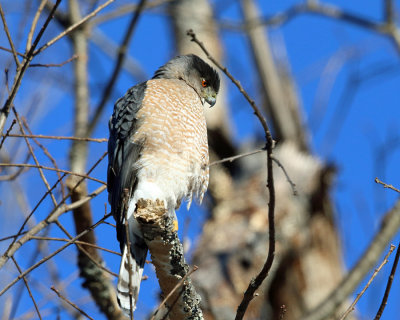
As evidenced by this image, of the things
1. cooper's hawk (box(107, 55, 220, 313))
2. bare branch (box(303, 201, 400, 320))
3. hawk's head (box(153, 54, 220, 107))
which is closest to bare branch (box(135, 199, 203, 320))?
cooper's hawk (box(107, 55, 220, 313))

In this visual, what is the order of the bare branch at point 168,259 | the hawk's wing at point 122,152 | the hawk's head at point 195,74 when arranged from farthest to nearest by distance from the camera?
the hawk's head at point 195,74 → the hawk's wing at point 122,152 → the bare branch at point 168,259

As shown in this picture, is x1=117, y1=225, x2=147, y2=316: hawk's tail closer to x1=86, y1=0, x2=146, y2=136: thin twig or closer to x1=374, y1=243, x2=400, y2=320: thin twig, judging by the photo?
x1=374, y1=243, x2=400, y2=320: thin twig

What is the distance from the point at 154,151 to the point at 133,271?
78 cm

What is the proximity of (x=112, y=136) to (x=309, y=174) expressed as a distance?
4232 mm

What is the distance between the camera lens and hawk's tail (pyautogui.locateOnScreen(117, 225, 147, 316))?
10.0ft

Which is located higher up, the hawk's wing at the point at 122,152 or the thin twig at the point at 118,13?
the thin twig at the point at 118,13

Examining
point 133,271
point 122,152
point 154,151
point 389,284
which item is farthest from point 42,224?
point 389,284

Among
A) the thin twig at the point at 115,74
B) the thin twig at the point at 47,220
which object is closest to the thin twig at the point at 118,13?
the thin twig at the point at 115,74

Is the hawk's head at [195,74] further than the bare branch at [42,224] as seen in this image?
Yes

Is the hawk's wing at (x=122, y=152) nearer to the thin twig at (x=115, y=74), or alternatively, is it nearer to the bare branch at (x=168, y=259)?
the bare branch at (x=168, y=259)

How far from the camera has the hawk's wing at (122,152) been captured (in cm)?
344

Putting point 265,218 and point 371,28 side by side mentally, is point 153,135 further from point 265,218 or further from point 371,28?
point 371,28

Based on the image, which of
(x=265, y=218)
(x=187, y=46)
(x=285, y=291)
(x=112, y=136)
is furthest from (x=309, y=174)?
(x=112, y=136)

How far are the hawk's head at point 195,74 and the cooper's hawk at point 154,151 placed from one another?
54 cm
